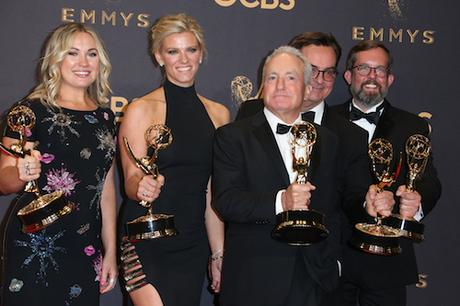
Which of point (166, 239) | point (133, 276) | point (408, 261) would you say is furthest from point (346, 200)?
point (133, 276)

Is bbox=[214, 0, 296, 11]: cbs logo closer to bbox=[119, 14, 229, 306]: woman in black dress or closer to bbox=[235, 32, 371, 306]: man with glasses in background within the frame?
bbox=[235, 32, 371, 306]: man with glasses in background

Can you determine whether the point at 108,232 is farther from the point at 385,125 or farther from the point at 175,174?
the point at 385,125

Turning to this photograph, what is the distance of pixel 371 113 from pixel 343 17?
2.87 feet

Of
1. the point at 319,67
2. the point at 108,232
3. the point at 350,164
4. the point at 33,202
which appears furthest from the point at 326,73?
the point at 33,202

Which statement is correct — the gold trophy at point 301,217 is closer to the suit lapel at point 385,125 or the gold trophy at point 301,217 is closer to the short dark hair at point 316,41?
the suit lapel at point 385,125

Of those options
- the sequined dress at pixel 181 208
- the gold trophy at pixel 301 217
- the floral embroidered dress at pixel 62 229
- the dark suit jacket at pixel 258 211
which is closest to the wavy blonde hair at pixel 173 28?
the sequined dress at pixel 181 208

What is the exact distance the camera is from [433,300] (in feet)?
13.0

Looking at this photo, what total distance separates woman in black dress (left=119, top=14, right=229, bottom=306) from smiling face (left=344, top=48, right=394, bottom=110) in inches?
33.0

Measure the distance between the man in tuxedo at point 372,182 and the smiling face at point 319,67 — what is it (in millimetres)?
163

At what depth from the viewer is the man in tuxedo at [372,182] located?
9.80 ft

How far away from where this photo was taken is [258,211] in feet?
7.67

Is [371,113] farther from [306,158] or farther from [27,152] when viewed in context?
[27,152]

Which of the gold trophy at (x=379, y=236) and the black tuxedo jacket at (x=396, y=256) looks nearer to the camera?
the gold trophy at (x=379, y=236)

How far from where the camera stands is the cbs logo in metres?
3.70
